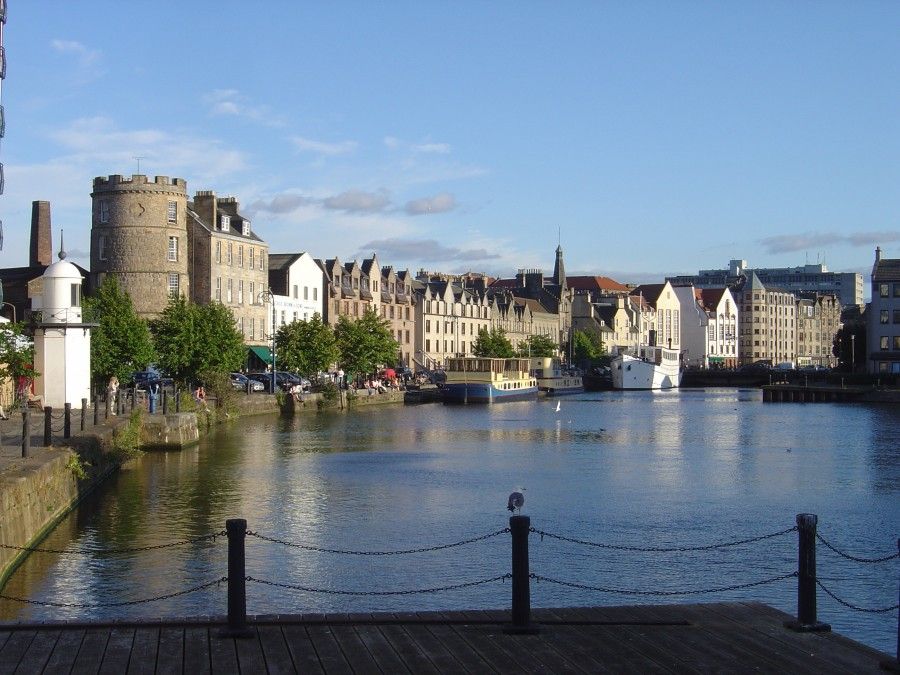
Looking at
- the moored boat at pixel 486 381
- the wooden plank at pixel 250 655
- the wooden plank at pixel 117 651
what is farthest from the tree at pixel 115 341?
the wooden plank at pixel 250 655

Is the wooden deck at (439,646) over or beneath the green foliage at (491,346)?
beneath

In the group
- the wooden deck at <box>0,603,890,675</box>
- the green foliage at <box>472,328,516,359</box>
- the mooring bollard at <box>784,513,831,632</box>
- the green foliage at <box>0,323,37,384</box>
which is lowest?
the wooden deck at <box>0,603,890,675</box>

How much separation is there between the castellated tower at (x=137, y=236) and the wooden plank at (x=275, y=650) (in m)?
72.9

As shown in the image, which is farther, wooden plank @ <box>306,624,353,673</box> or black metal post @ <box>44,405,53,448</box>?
black metal post @ <box>44,405,53,448</box>

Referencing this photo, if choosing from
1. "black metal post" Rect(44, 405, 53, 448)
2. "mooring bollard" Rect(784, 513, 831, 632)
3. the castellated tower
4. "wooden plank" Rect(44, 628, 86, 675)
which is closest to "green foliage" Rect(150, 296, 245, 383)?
the castellated tower

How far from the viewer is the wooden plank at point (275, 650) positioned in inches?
471

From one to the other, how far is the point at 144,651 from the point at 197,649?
0.53 m

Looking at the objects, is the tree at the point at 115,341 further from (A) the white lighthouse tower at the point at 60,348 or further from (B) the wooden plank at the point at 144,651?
(B) the wooden plank at the point at 144,651

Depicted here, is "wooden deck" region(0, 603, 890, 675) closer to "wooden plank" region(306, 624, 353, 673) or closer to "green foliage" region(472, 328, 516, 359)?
"wooden plank" region(306, 624, 353, 673)

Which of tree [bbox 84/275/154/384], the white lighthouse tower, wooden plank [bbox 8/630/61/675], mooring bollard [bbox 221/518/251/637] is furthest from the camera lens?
tree [bbox 84/275/154/384]

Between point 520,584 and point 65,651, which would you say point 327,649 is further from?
point 65,651

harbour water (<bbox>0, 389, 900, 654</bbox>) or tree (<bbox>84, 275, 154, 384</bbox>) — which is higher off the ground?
tree (<bbox>84, 275, 154, 384</bbox>)

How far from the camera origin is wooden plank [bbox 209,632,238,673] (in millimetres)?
11953

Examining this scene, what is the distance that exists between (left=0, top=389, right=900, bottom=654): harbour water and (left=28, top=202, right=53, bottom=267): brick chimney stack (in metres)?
32.8
